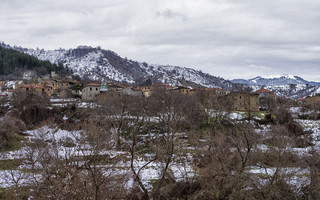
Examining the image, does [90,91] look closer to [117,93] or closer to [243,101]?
[117,93]

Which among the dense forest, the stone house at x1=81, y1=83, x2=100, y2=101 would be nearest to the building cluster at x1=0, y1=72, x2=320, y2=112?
the stone house at x1=81, y1=83, x2=100, y2=101

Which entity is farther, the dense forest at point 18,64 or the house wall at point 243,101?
the dense forest at point 18,64

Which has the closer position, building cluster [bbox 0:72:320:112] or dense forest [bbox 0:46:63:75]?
building cluster [bbox 0:72:320:112]

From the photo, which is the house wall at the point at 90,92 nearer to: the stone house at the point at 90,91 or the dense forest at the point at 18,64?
the stone house at the point at 90,91

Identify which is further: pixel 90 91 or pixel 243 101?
pixel 90 91

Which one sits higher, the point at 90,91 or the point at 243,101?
the point at 90,91

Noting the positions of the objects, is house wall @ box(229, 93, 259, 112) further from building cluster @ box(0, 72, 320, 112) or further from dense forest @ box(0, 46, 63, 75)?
dense forest @ box(0, 46, 63, 75)

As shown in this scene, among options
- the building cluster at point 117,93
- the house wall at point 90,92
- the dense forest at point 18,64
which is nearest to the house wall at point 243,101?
the building cluster at point 117,93

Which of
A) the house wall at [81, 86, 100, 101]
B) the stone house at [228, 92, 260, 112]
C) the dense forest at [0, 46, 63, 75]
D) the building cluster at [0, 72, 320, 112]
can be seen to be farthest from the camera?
the dense forest at [0, 46, 63, 75]

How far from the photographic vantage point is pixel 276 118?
5662 centimetres

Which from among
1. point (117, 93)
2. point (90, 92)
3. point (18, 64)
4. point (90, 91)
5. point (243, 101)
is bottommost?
point (243, 101)

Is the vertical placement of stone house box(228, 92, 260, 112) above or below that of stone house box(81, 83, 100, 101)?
below

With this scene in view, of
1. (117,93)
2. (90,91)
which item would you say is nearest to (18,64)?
(90,91)

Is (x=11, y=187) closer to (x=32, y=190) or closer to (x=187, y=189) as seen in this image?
(x=32, y=190)
